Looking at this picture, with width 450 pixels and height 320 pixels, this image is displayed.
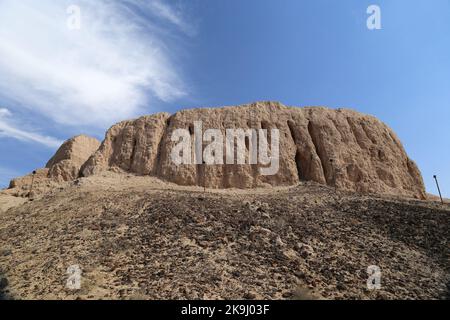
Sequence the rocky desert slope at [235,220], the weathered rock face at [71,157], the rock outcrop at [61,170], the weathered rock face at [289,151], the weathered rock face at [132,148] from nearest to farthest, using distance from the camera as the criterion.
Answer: the rocky desert slope at [235,220] < the weathered rock face at [289,151] < the weathered rock face at [132,148] < the rock outcrop at [61,170] < the weathered rock face at [71,157]

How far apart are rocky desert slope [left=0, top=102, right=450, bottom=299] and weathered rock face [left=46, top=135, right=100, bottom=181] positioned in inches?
5.3

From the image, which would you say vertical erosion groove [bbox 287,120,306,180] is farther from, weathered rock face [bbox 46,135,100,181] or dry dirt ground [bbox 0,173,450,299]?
weathered rock face [bbox 46,135,100,181]

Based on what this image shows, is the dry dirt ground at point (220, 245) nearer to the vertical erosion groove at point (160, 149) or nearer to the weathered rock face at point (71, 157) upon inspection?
the vertical erosion groove at point (160, 149)

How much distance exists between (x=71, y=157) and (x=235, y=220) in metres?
21.4

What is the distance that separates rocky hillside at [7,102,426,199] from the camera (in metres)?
26.7

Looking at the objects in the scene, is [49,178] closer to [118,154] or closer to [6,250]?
[118,154]

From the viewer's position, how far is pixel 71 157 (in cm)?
3322

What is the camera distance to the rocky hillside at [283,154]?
1051 inches

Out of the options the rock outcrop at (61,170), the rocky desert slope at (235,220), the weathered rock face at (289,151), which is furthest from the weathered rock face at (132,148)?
the rock outcrop at (61,170)

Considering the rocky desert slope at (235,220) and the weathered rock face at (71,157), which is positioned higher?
the weathered rock face at (71,157)

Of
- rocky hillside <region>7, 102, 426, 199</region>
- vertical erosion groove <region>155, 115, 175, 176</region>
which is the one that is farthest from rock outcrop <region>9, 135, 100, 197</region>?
vertical erosion groove <region>155, 115, 175, 176</region>

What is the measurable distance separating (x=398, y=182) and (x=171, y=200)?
58.7ft

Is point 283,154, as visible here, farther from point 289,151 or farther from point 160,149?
point 160,149
